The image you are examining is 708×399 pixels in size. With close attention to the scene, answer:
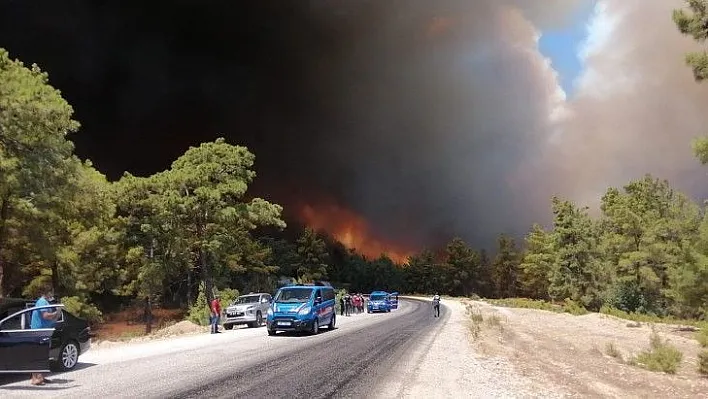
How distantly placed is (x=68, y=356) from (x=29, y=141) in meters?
14.6

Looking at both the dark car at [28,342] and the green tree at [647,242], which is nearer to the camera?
the dark car at [28,342]

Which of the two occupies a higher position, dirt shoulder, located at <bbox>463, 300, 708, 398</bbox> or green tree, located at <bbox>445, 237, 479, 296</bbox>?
green tree, located at <bbox>445, 237, 479, 296</bbox>

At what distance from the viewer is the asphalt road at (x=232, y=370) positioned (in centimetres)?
959

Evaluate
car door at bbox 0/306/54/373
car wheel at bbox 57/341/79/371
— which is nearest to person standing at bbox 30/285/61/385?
car door at bbox 0/306/54/373

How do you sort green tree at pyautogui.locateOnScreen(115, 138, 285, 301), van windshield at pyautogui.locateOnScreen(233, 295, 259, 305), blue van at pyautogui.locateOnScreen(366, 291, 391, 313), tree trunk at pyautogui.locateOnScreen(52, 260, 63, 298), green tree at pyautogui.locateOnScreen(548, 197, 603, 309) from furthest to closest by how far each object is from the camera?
green tree at pyautogui.locateOnScreen(548, 197, 603, 309) → blue van at pyautogui.locateOnScreen(366, 291, 391, 313) → green tree at pyautogui.locateOnScreen(115, 138, 285, 301) → tree trunk at pyautogui.locateOnScreen(52, 260, 63, 298) → van windshield at pyautogui.locateOnScreen(233, 295, 259, 305)

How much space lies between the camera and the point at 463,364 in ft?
46.3

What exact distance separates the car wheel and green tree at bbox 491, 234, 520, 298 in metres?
128

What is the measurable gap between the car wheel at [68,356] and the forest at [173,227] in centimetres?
1220

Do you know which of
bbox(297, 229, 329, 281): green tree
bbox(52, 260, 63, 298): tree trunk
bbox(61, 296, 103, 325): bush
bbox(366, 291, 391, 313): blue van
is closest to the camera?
bbox(61, 296, 103, 325): bush

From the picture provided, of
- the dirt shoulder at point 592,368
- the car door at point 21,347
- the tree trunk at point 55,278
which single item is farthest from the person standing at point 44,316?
the tree trunk at point 55,278

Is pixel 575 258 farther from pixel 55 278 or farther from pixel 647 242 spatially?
pixel 55 278

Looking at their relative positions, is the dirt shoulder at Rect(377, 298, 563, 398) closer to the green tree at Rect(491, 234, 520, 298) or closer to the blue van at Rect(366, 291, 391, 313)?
the blue van at Rect(366, 291, 391, 313)

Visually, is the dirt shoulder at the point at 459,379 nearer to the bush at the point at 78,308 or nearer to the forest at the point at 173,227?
the forest at the point at 173,227

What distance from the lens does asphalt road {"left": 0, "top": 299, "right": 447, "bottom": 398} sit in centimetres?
959
